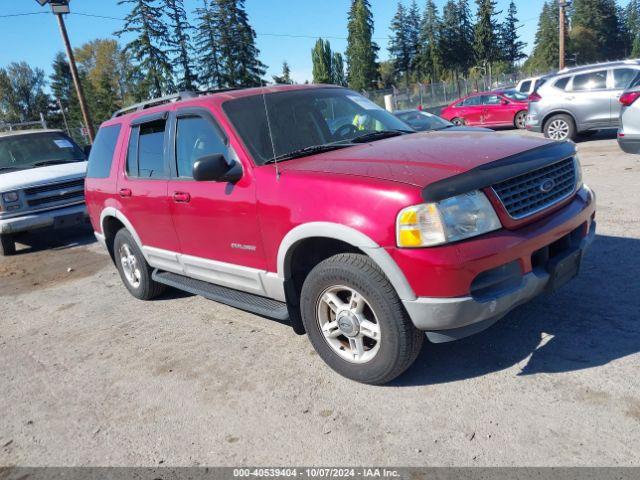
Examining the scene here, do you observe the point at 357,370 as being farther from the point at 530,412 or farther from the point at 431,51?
the point at 431,51

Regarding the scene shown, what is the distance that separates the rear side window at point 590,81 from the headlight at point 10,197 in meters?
11.7

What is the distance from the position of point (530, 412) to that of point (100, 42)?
87.2m

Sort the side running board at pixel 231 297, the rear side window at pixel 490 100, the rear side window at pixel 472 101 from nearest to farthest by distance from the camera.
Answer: the side running board at pixel 231 297 → the rear side window at pixel 490 100 → the rear side window at pixel 472 101

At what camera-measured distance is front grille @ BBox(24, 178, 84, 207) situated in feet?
29.0

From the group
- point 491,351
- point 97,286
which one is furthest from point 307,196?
point 97,286

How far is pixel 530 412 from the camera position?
9.15 ft

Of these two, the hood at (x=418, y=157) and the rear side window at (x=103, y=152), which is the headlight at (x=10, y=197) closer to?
the rear side window at (x=103, y=152)

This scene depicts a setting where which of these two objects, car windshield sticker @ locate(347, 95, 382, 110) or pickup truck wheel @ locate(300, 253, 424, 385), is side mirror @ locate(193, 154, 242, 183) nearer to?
pickup truck wheel @ locate(300, 253, 424, 385)

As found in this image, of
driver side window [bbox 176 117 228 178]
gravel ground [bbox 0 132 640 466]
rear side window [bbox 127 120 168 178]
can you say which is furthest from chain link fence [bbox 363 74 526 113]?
gravel ground [bbox 0 132 640 466]

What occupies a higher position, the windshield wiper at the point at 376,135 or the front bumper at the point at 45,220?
the windshield wiper at the point at 376,135

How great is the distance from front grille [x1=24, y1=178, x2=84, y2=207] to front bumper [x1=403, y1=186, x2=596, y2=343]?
7.98m

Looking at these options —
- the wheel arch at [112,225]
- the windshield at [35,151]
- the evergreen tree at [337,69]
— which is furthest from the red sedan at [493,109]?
the evergreen tree at [337,69]

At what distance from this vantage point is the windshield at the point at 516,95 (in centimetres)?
1744

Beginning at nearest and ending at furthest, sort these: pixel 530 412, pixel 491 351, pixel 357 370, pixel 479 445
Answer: pixel 479 445
pixel 530 412
pixel 357 370
pixel 491 351
